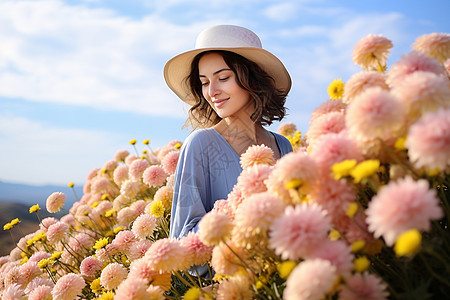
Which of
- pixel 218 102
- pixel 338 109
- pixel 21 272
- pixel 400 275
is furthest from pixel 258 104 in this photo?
pixel 21 272

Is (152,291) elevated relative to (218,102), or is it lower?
lower

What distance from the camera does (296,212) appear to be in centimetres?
94

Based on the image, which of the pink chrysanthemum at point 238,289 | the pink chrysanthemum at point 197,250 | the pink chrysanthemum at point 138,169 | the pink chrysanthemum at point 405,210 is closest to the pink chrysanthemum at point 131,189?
the pink chrysanthemum at point 138,169

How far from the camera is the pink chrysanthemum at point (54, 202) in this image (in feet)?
12.8

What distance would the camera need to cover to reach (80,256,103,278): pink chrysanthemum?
2.72 meters

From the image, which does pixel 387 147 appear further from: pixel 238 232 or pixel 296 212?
pixel 238 232

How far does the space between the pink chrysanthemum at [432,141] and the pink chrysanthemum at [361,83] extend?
0.31 metres

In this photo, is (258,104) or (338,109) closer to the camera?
(338,109)

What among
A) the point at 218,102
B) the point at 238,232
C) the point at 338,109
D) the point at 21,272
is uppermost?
the point at 218,102

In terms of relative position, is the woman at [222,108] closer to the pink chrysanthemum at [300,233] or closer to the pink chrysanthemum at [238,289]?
the pink chrysanthemum at [238,289]

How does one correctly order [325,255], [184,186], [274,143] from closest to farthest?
[325,255]
[184,186]
[274,143]

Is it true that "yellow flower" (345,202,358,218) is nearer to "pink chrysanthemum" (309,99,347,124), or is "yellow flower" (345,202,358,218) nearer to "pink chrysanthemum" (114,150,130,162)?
"pink chrysanthemum" (309,99,347,124)

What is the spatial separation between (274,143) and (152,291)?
1.82 meters

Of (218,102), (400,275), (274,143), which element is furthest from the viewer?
(274,143)
